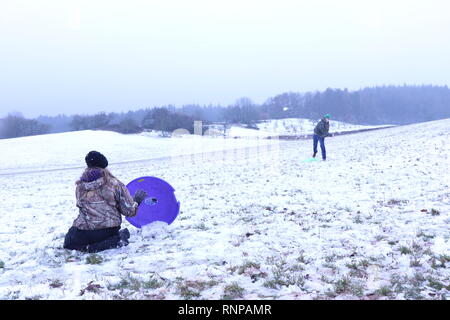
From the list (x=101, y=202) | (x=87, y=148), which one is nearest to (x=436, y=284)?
Result: (x=101, y=202)

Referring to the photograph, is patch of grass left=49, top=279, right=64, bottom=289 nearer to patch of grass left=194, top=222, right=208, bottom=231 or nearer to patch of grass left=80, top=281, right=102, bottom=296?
patch of grass left=80, top=281, right=102, bottom=296

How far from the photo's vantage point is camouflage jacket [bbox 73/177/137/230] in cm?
555

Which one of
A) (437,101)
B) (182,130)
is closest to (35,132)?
(182,130)

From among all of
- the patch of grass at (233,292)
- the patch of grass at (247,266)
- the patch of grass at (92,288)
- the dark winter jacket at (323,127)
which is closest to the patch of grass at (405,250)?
the patch of grass at (247,266)

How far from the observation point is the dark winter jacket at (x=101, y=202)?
5547 mm

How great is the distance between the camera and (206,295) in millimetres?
3986

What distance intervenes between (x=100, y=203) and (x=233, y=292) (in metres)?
2.68

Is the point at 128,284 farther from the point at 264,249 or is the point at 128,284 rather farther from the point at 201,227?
the point at 201,227

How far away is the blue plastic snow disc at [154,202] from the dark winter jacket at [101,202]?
0.78m

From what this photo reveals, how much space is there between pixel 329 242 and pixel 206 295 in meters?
2.37

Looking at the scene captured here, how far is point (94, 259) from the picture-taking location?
5250 millimetres

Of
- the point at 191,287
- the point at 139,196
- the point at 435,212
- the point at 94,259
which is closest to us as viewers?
the point at 191,287

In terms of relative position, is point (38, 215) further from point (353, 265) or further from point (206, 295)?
point (353, 265)

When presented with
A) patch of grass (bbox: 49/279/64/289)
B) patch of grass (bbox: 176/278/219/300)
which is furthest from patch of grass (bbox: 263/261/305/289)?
patch of grass (bbox: 49/279/64/289)
